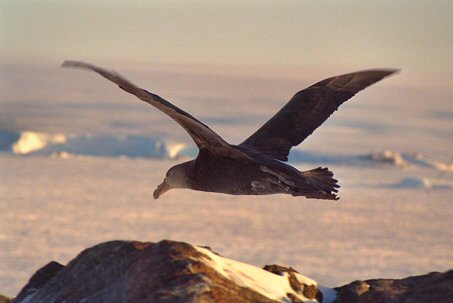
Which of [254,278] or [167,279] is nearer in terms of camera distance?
[167,279]

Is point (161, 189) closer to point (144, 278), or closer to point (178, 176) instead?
point (178, 176)

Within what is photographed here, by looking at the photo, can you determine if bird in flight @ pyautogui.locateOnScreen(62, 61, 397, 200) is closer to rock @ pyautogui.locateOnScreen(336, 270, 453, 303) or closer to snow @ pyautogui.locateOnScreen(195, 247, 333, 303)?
snow @ pyautogui.locateOnScreen(195, 247, 333, 303)

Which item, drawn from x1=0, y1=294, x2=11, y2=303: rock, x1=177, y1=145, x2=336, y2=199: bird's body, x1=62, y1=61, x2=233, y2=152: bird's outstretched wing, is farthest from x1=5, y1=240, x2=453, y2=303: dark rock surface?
x1=0, y1=294, x2=11, y2=303: rock

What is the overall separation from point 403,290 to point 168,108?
3.38 m

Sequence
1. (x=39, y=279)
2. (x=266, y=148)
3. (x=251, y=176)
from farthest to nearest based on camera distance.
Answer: (x=266, y=148), (x=39, y=279), (x=251, y=176)

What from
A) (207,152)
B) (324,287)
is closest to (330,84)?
(207,152)

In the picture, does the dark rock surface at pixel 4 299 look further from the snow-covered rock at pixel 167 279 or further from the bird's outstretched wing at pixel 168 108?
the bird's outstretched wing at pixel 168 108

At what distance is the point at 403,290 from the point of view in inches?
400

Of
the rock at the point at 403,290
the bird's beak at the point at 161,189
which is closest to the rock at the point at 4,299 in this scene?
the bird's beak at the point at 161,189

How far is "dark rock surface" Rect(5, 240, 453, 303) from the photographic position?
9.41 metres

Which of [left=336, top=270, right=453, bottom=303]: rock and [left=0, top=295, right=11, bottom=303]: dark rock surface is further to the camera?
[left=0, top=295, right=11, bottom=303]: dark rock surface

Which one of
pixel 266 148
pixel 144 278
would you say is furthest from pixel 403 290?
pixel 266 148

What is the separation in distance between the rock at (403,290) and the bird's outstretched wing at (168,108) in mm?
2234

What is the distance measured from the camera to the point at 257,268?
34.4ft
